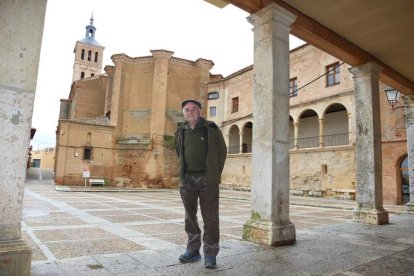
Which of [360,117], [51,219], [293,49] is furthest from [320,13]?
[293,49]

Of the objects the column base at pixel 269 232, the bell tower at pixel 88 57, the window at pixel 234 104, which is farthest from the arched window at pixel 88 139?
the bell tower at pixel 88 57

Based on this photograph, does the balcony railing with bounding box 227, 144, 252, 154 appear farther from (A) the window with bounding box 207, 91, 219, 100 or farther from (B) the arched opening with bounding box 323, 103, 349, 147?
(B) the arched opening with bounding box 323, 103, 349, 147

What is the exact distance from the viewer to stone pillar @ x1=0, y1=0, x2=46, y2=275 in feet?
8.45

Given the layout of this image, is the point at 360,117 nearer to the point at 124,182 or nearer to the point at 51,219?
the point at 51,219

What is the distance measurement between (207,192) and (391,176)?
15.2 metres

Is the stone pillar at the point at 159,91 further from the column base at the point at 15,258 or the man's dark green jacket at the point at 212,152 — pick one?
the column base at the point at 15,258

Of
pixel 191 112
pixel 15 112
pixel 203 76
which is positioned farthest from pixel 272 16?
pixel 203 76

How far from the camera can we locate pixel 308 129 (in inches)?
958

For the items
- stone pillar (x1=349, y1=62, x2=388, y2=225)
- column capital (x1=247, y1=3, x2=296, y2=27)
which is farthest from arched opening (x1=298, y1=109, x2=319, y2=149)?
column capital (x1=247, y1=3, x2=296, y2=27)

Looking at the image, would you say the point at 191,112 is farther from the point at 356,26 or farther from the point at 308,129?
the point at 308,129

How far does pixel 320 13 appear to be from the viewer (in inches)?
215

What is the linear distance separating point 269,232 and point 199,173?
5.30ft

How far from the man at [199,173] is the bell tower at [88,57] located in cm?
5690

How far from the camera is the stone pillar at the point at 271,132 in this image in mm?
4406
